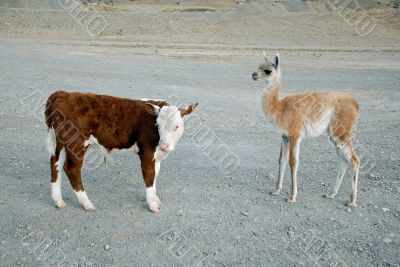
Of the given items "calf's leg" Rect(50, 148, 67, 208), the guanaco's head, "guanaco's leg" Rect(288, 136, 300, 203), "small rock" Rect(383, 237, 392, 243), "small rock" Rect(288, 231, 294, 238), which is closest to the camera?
"small rock" Rect(383, 237, 392, 243)

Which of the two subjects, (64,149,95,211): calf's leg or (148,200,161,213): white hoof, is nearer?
(64,149,95,211): calf's leg

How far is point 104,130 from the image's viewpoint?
673 centimetres

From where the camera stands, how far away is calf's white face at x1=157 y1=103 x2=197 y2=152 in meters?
6.41

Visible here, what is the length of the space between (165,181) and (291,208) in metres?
2.48

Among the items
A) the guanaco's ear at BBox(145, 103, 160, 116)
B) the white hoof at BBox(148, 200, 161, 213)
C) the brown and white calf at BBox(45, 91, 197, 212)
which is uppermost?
the guanaco's ear at BBox(145, 103, 160, 116)

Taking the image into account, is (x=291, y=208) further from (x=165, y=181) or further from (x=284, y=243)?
(x=165, y=181)

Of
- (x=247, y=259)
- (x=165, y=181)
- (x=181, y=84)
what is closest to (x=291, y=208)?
(x=247, y=259)

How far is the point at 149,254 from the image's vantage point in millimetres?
5844

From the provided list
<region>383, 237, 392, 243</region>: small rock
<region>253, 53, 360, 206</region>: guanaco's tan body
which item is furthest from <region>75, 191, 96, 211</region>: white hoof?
<region>383, 237, 392, 243</region>: small rock

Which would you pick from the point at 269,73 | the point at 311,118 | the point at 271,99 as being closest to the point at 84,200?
the point at 271,99

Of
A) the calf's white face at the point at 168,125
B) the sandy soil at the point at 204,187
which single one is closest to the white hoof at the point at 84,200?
the sandy soil at the point at 204,187

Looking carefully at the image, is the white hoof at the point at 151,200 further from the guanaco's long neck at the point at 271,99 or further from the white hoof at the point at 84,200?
the guanaco's long neck at the point at 271,99

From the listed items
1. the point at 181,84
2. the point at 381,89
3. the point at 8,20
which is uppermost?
the point at 381,89

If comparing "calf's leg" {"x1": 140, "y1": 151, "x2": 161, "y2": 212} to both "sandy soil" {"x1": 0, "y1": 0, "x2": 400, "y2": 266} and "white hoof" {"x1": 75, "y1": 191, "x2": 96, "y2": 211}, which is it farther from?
"white hoof" {"x1": 75, "y1": 191, "x2": 96, "y2": 211}
